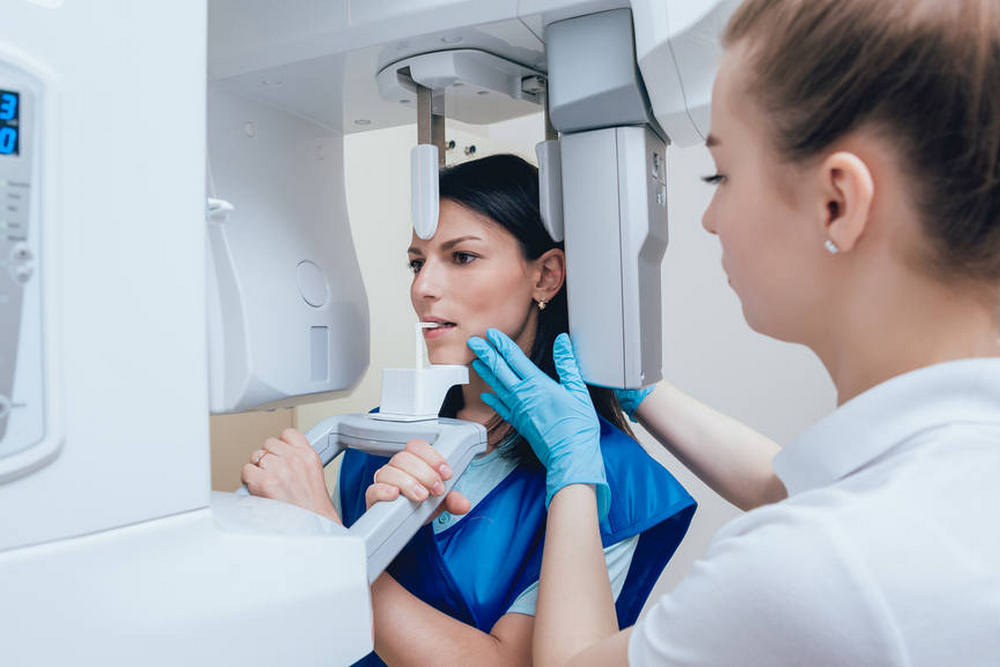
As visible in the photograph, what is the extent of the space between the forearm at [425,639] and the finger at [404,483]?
0.21m

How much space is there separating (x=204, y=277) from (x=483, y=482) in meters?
0.71

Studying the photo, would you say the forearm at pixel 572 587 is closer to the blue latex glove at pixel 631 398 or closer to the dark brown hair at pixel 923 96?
the blue latex glove at pixel 631 398

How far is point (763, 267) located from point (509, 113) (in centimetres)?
66

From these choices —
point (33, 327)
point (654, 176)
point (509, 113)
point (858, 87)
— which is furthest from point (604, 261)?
point (33, 327)

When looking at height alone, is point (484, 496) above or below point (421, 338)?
below

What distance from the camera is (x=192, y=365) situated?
558mm

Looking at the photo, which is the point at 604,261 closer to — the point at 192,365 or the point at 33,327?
the point at 192,365

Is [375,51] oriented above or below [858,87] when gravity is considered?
above

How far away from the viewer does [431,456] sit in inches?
33.2

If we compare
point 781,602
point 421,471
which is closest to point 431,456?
point 421,471

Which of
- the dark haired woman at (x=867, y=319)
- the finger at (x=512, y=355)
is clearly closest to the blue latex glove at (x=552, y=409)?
the finger at (x=512, y=355)

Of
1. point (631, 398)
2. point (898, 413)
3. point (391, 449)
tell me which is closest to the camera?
point (898, 413)

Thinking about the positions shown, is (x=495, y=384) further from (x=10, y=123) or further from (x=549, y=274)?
(x=10, y=123)

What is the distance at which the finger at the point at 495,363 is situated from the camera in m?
1.12
